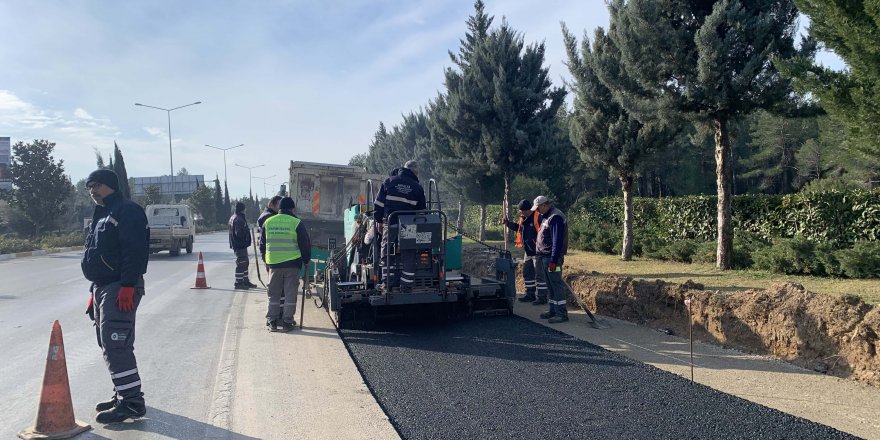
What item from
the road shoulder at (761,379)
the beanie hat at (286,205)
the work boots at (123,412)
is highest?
the beanie hat at (286,205)

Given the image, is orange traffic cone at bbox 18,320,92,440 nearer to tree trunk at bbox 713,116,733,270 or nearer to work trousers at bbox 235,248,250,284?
work trousers at bbox 235,248,250,284

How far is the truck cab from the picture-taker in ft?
77.5

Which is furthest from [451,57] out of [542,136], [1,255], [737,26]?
[1,255]

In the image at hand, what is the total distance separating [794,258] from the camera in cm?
1006

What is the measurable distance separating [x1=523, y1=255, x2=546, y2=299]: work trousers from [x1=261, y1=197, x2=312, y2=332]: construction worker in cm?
412

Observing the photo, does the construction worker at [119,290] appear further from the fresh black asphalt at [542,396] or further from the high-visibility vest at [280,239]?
the high-visibility vest at [280,239]

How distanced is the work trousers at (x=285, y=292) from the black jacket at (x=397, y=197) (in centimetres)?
155

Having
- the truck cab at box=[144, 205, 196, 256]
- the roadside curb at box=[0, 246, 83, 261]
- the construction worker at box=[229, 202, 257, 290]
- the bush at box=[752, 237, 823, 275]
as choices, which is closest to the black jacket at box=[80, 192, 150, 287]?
the construction worker at box=[229, 202, 257, 290]

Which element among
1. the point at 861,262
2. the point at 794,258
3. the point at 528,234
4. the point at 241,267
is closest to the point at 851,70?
the point at 861,262

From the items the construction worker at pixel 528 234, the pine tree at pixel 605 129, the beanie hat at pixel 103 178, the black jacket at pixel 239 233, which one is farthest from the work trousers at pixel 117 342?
the pine tree at pixel 605 129

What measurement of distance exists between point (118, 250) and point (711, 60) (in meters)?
9.78

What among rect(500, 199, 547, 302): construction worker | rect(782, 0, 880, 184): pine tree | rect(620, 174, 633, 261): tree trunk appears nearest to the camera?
rect(782, 0, 880, 184): pine tree

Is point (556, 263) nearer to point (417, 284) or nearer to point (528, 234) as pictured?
point (417, 284)

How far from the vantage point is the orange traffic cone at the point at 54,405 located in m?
4.35
